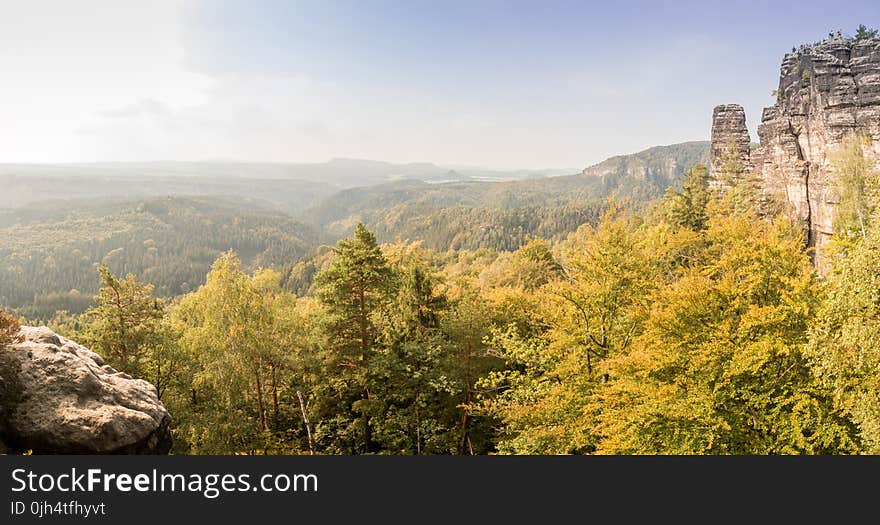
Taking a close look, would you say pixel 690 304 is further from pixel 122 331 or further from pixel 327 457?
pixel 122 331

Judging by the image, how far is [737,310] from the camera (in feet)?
44.6

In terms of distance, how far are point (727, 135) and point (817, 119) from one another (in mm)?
22336

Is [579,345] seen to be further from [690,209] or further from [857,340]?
[690,209]

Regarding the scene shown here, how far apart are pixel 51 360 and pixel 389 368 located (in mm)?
11076

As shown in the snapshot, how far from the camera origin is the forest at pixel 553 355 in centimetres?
1200

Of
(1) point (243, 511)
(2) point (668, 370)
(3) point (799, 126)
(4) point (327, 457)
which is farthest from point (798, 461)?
(3) point (799, 126)

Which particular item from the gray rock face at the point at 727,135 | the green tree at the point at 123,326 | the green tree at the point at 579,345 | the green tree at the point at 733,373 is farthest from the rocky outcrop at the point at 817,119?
the green tree at the point at 123,326

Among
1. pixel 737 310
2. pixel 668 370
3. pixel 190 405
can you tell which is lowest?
pixel 190 405

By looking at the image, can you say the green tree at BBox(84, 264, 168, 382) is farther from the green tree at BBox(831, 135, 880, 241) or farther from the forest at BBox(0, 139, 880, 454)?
the green tree at BBox(831, 135, 880, 241)

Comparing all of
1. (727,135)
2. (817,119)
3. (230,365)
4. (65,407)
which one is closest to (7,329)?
(65,407)

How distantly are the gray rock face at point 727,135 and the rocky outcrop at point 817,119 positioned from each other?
13162 mm

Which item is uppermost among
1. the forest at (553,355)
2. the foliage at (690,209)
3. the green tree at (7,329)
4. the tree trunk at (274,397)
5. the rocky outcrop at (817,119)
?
the rocky outcrop at (817,119)

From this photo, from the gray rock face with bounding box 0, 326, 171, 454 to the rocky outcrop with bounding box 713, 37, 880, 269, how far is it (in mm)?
49687

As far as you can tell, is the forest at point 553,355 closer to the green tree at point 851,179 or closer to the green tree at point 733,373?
the green tree at point 733,373
